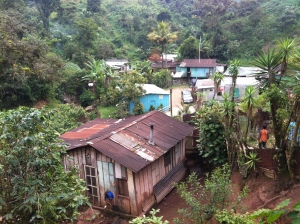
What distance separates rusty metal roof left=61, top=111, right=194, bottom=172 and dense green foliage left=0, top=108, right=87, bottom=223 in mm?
3945

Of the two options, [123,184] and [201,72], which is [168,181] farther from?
[201,72]

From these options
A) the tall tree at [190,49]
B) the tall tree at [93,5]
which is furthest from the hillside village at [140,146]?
the tall tree at [93,5]

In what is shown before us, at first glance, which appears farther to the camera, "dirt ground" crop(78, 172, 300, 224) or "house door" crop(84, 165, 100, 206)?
"house door" crop(84, 165, 100, 206)

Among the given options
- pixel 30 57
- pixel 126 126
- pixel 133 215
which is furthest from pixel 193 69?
pixel 133 215

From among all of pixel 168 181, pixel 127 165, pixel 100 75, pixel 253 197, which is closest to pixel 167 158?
pixel 168 181

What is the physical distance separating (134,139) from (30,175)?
580 cm

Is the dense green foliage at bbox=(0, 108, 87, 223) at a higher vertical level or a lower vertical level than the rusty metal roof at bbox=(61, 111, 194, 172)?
higher

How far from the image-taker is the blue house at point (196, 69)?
116ft

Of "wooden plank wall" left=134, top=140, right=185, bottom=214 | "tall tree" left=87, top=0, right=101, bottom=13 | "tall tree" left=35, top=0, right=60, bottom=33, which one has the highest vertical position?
"tall tree" left=87, top=0, right=101, bottom=13

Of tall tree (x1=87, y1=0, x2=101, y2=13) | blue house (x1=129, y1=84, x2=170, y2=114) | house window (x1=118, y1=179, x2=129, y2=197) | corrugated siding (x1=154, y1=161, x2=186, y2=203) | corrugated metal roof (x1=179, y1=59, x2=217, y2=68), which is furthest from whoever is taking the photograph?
tall tree (x1=87, y1=0, x2=101, y2=13)

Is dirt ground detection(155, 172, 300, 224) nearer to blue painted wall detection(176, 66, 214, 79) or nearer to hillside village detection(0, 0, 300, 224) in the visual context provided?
hillside village detection(0, 0, 300, 224)

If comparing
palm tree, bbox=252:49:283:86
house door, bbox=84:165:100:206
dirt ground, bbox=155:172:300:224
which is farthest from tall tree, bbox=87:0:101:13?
palm tree, bbox=252:49:283:86

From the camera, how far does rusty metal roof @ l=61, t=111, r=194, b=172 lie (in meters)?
9.34

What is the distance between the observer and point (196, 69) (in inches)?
1414
